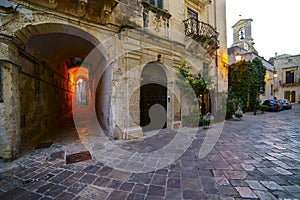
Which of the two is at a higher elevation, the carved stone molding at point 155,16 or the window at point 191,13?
the window at point 191,13

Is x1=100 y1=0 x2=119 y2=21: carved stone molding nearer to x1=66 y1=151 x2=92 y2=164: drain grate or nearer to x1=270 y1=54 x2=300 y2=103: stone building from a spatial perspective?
x1=66 y1=151 x2=92 y2=164: drain grate

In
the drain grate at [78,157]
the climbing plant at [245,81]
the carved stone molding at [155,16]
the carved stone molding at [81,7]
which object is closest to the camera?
the drain grate at [78,157]

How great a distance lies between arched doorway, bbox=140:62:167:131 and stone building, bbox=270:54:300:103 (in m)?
28.8

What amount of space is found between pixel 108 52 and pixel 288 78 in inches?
1409

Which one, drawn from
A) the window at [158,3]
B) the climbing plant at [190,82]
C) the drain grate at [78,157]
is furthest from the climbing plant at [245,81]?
the drain grate at [78,157]

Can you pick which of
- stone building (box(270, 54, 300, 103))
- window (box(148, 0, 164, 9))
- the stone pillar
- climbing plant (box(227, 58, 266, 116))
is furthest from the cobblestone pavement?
stone building (box(270, 54, 300, 103))

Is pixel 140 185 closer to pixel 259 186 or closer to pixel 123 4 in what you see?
pixel 259 186

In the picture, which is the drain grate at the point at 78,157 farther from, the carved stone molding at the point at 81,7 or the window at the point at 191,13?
the window at the point at 191,13

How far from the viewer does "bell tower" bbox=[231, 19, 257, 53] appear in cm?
1845

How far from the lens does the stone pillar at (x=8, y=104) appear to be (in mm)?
3301

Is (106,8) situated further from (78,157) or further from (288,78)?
(288,78)

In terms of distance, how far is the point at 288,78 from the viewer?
1058 inches

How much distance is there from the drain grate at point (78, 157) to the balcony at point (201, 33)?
300 inches

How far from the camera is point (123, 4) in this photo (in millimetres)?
5395
